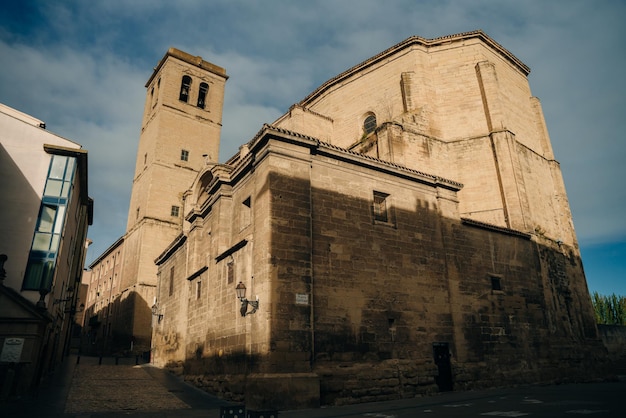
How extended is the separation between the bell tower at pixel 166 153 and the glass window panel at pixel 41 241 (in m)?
15.9

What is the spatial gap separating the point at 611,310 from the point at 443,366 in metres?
40.5

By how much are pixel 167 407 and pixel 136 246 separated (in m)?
21.8

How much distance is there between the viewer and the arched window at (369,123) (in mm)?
22141

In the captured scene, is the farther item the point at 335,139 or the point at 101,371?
the point at 335,139

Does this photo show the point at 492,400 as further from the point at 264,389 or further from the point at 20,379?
the point at 20,379

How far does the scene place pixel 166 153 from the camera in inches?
1232

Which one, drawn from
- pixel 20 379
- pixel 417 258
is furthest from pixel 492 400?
pixel 20 379

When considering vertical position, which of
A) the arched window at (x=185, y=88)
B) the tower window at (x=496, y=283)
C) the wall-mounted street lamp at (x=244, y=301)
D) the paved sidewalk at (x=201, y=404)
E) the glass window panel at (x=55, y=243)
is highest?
the arched window at (x=185, y=88)

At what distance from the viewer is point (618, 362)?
2216cm

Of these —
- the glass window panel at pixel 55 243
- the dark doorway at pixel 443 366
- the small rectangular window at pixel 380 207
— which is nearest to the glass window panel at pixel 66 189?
the glass window panel at pixel 55 243

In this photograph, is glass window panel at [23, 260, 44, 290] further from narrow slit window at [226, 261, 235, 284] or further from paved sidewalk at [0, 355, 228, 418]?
narrow slit window at [226, 261, 235, 284]

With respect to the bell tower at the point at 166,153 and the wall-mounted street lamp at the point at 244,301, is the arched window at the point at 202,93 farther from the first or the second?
the wall-mounted street lamp at the point at 244,301

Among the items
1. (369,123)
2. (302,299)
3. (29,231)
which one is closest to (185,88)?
(369,123)

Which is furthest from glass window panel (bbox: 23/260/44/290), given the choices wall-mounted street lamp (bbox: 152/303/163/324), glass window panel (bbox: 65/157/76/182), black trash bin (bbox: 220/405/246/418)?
black trash bin (bbox: 220/405/246/418)
